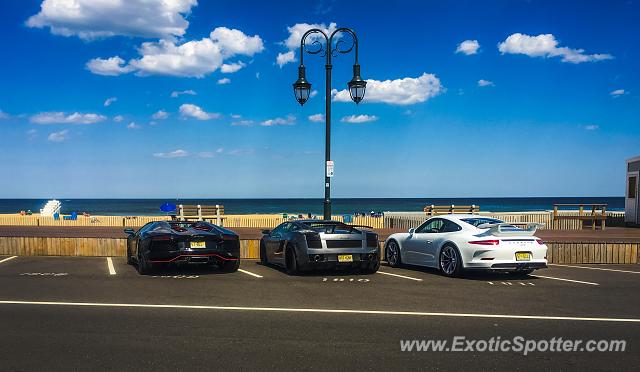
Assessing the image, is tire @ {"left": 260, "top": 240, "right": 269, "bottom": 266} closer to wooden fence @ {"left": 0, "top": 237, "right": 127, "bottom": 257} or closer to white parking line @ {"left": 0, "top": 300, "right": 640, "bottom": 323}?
wooden fence @ {"left": 0, "top": 237, "right": 127, "bottom": 257}

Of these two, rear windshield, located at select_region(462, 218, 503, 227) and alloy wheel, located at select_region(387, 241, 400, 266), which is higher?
rear windshield, located at select_region(462, 218, 503, 227)

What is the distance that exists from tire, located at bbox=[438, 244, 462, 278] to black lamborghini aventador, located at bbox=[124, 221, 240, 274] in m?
4.35

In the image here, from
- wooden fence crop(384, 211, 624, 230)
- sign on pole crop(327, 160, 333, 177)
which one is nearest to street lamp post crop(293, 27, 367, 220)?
sign on pole crop(327, 160, 333, 177)

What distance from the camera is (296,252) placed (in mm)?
11680

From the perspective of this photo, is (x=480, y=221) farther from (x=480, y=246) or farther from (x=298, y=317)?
(x=298, y=317)

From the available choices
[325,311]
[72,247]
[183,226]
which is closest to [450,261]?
[325,311]

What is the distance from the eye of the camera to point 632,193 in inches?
1119

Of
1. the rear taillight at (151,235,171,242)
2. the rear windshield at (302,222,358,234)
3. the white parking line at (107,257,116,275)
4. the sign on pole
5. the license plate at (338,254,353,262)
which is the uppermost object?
the sign on pole

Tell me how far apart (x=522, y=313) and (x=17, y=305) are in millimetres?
7185

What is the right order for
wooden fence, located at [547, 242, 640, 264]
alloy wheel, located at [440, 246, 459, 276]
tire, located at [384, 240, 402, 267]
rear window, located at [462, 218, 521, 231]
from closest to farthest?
rear window, located at [462, 218, 521, 231] → alloy wheel, located at [440, 246, 459, 276] → tire, located at [384, 240, 402, 267] → wooden fence, located at [547, 242, 640, 264]

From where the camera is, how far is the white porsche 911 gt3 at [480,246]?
10.9 metres

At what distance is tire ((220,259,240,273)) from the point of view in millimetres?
12242

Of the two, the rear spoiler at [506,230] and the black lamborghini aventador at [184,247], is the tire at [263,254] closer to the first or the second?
the black lamborghini aventador at [184,247]

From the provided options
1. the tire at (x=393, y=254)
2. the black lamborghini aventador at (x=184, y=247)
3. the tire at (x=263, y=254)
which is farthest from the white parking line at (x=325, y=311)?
the tire at (x=393, y=254)
